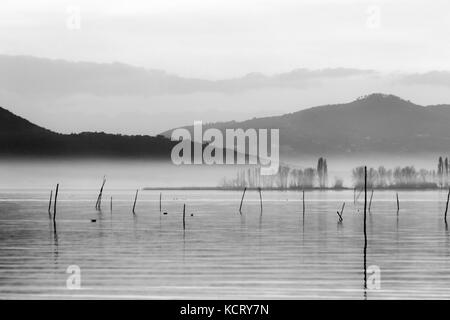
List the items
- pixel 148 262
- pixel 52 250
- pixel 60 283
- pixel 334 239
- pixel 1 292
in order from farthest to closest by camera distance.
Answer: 1. pixel 334 239
2. pixel 52 250
3. pixel 148 262
4. pixel 60 283
5. pixel 1 292

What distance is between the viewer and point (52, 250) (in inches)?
1991

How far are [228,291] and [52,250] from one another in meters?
22.2

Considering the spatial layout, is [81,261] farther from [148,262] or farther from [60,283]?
[60,283]

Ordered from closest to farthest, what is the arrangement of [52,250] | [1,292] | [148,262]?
1. [1,292]
2. [148,262]
3. [52,250]

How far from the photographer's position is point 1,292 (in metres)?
30.3

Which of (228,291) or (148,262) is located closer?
(228,291)
